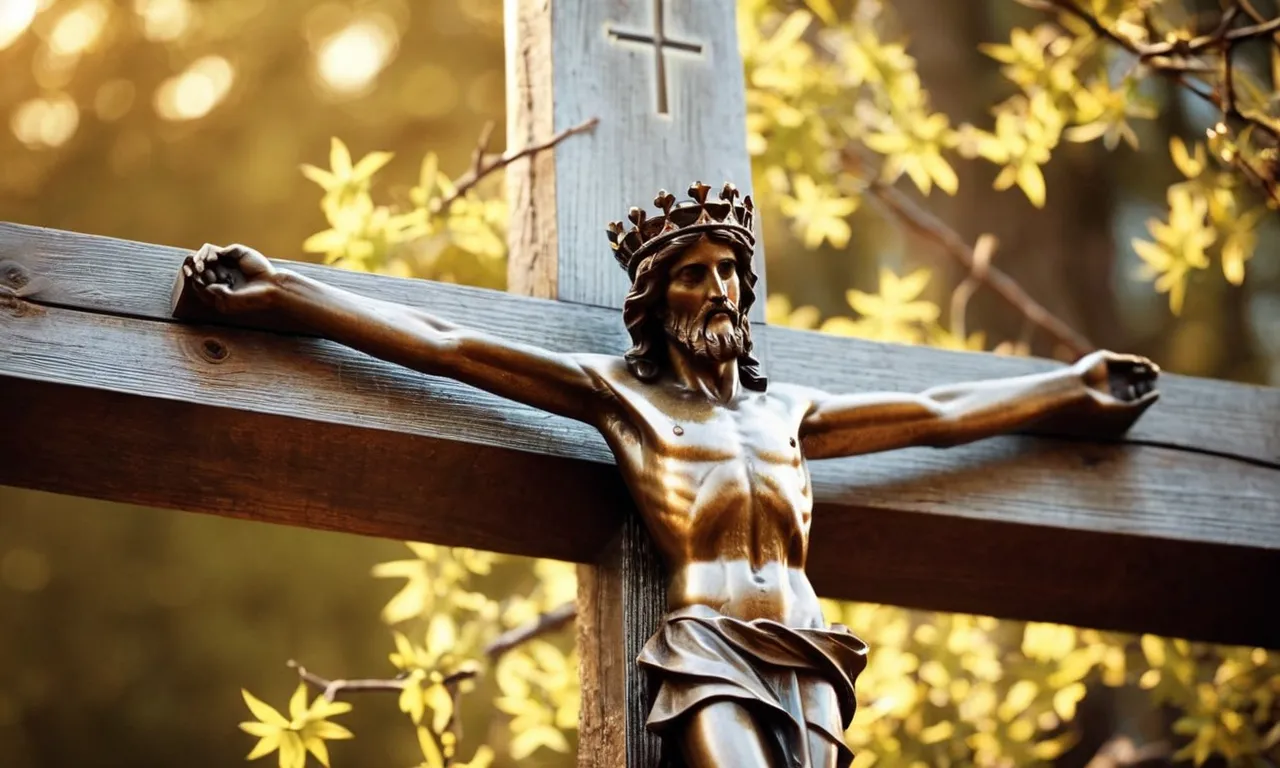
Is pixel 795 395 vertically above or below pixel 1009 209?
below

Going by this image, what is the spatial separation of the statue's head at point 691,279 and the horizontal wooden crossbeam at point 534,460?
16 cm

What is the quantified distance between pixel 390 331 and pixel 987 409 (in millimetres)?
918

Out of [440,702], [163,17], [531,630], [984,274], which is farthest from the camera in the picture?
[163,17]

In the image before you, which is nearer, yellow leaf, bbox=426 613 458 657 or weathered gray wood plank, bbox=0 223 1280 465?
weathered gray wood plank, bbox=0 223 1280 465

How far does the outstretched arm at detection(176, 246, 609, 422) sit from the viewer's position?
7.70 feet

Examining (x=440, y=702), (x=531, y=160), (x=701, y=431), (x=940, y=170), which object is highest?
(x=940, y=170)

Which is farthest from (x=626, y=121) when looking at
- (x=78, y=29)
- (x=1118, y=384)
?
(x=78, y=29)

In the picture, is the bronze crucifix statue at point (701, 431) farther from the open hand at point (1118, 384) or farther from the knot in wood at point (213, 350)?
the open hand at point (1118, 384)

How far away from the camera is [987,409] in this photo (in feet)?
8.91

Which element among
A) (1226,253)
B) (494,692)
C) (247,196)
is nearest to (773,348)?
(1226,253)

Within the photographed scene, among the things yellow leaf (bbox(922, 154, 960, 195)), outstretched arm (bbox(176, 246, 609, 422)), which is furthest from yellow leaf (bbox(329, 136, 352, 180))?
yellow leaf (bbox(922, 154, 960, 195))

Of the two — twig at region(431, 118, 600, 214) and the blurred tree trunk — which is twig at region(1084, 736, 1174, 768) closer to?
the blurred tree trunk

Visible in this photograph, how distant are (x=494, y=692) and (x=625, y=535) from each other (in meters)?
3.77

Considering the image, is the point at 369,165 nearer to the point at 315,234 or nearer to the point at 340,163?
the point at 340,163
